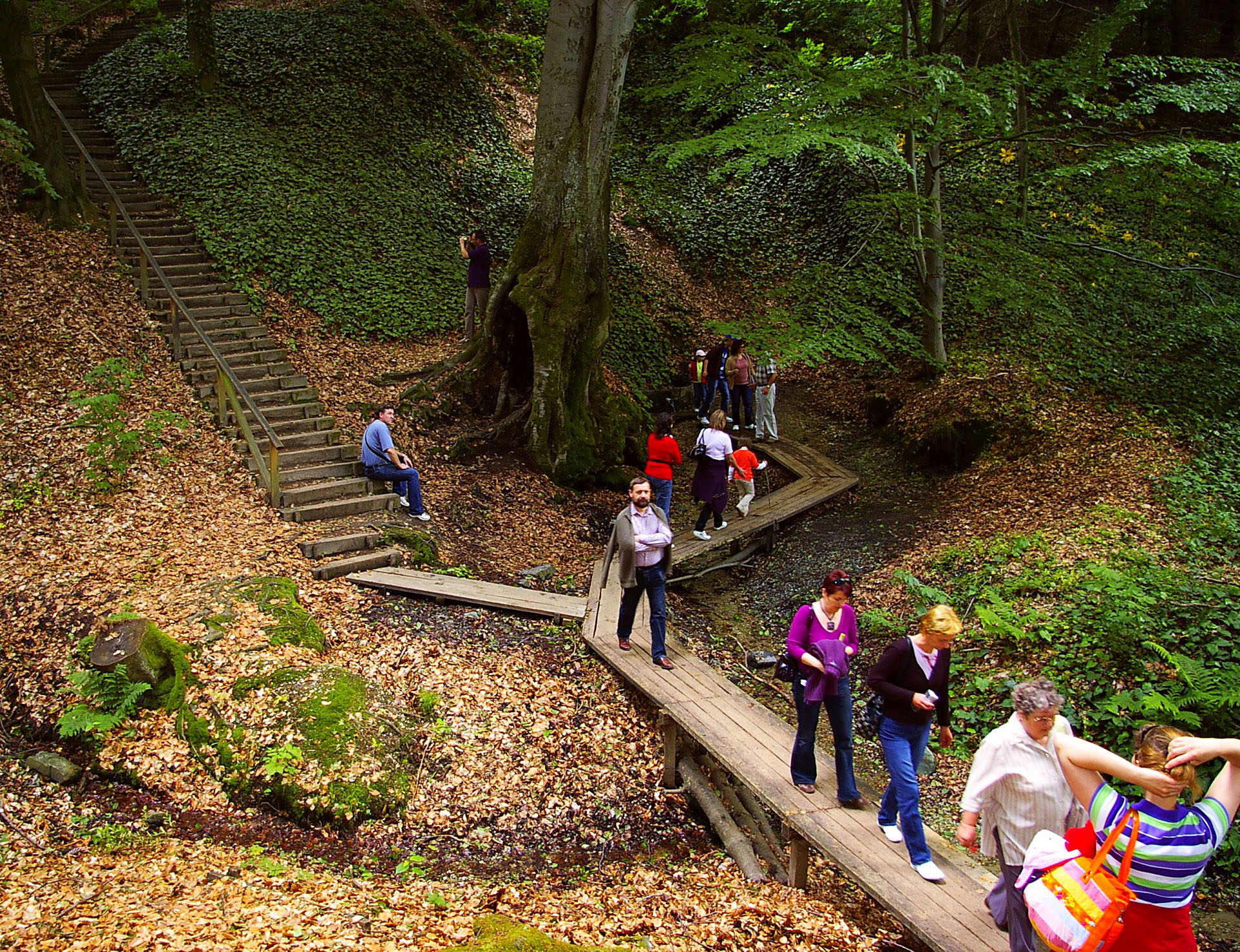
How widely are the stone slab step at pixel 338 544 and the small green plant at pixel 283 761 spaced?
3201mm

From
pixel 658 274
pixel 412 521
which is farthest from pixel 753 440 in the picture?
pixel 412 521

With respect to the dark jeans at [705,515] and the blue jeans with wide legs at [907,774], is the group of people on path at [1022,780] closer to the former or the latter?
the blue jeans with wide legs at [907,774]

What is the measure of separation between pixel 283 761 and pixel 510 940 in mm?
2381

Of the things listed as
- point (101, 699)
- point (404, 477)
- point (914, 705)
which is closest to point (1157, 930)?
point (914, 705)

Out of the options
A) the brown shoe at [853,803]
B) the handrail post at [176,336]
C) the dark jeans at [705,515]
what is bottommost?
the dark jeans at [705,515]

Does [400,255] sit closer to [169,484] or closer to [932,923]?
[169,484]

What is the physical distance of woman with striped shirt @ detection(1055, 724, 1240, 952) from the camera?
3223 mm

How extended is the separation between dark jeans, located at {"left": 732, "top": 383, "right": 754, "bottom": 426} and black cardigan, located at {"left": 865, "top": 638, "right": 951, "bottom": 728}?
10204mm

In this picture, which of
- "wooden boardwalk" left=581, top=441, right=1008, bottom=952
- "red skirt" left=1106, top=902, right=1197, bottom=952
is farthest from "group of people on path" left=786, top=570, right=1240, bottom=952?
"wooden boardwalk" left=581, top=441, right=1008, bottom=952

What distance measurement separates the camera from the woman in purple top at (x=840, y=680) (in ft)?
16.7

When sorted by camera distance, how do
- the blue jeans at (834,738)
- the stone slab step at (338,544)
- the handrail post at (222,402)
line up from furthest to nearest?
the handrail post at (222,402) < the stone slab step at (338,544) < the blue jeans at (834,738)

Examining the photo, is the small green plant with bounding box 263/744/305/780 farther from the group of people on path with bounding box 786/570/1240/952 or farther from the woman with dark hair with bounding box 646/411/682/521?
the woman with dark hair with bounding box 646/411/682/521

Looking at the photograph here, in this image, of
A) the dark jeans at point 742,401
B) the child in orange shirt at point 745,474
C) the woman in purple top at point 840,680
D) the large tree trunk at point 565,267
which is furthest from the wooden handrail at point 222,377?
the dark jeans at point 742,401

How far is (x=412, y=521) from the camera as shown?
32.3 feet
